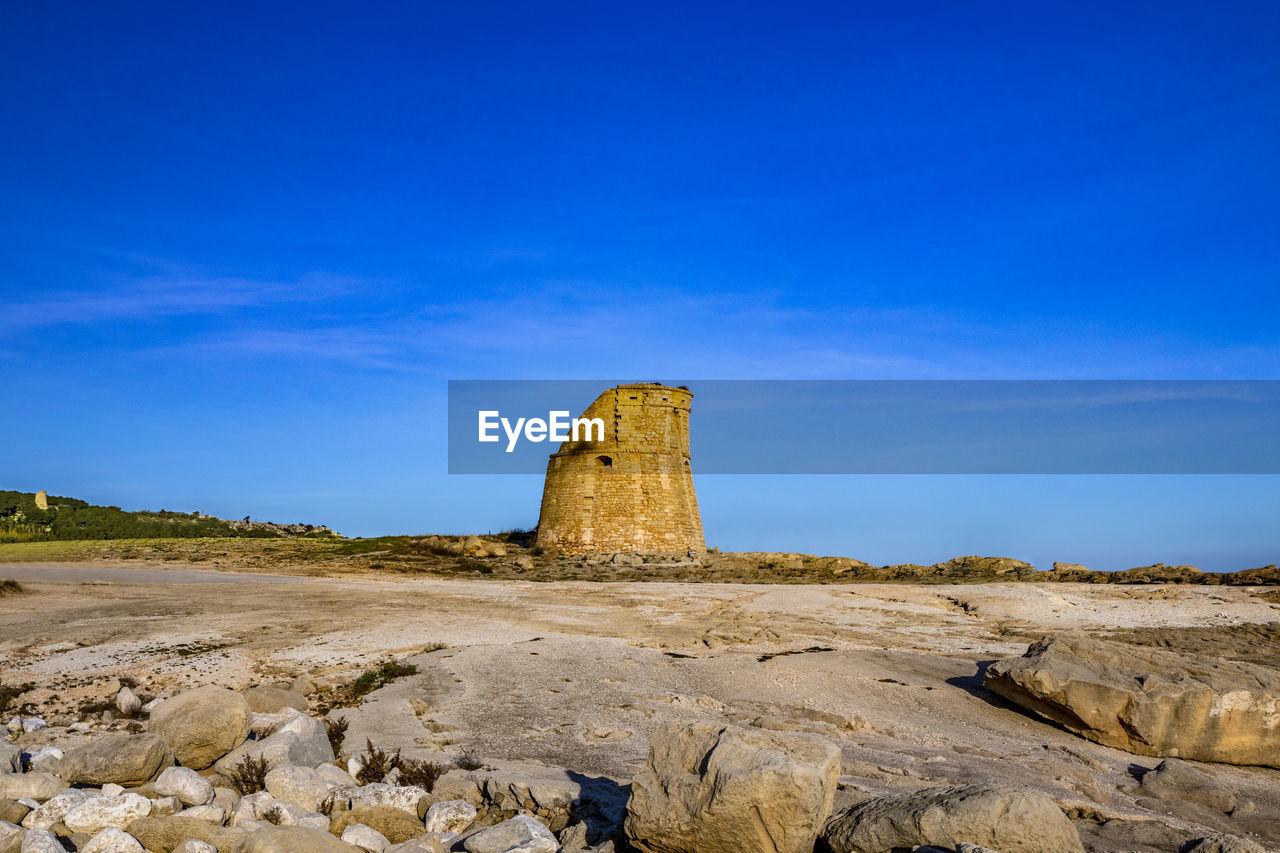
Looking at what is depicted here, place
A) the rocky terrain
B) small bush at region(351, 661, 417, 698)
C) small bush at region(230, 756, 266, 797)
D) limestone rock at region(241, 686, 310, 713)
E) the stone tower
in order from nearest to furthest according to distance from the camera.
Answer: small bush at region(230, 756, 266, 797) → limestone rock at region(241, 686, 310, 713) → small bush at region(351, 661, 417, 698) → the rocky terrain → the stone tower

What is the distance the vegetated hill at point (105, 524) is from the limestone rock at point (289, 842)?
34.6 meters

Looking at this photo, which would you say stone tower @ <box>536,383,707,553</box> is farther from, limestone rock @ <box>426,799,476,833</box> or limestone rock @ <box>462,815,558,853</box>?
limestone rock @ <box>462,815,558,853</box>

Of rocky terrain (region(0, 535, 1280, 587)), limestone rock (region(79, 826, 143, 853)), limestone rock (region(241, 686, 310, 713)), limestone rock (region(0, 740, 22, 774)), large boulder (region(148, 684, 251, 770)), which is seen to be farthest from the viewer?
rocky terrain (region(0, 535, 1280, 587))

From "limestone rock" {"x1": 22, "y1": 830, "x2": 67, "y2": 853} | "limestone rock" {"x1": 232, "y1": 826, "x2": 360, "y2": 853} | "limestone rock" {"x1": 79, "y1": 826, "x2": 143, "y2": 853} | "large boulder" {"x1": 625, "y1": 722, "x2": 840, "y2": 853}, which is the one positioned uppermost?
"large boulder" {"x1": 625, "y1": 722, "x2": 840, "y2": 853}

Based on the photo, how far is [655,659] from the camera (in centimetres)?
1197

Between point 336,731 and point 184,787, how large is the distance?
194cm

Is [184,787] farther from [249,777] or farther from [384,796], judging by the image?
[384,796]

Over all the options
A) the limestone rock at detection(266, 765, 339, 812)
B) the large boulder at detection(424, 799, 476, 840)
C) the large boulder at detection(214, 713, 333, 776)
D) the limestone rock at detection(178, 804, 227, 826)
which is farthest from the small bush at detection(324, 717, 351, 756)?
the large boulder at detection(424, 799, 476, 840)

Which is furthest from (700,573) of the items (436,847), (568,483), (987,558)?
(436,847)

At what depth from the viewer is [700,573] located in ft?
90.1

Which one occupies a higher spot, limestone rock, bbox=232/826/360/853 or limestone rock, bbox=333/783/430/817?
limestone rock, bbox=232/826/360/853

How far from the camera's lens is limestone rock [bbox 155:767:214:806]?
20.8 feet

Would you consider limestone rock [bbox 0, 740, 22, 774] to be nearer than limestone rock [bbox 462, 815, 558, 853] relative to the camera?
No

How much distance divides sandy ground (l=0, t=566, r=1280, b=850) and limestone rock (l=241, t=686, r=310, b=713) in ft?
2.35
